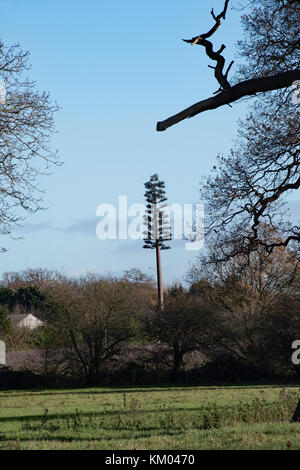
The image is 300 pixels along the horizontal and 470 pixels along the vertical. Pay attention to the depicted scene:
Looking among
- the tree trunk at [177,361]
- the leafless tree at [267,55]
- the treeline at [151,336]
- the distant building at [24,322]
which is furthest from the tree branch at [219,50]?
the distant building at [24,322]

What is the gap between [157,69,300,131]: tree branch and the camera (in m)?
9.55

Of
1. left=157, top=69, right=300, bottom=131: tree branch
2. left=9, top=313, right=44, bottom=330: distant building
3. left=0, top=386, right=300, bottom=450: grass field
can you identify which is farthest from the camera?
left=9, top=313, right=44, bottom=330: distant building

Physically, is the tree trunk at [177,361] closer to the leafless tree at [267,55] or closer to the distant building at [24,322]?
the distant building at [24,322]

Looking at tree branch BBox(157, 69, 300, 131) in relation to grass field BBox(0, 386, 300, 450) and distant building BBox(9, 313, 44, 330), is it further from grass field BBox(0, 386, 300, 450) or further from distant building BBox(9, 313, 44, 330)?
distant building BBox(9, 313, 44, 330)

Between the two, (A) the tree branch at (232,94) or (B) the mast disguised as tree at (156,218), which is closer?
(A) the tree branch at (232,94)

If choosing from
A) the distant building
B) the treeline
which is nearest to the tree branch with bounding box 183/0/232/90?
the treeline

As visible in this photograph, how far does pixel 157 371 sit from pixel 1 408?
43.2ft

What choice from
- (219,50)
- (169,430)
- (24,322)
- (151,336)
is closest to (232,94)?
(219,50)

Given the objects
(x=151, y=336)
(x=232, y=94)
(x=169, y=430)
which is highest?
(x=232, y=94)

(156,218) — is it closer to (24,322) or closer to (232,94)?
(24,322)

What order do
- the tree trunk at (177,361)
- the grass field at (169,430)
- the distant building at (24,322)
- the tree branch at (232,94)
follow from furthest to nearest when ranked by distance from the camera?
1. the distant building at (24,322)
2. the tree trunk at (177,361)
3. the tree branch at (232,94)
4. the grass field at (169,430)

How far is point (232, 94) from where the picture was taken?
33.1 feet

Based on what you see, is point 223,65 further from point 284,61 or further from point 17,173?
point 17,173

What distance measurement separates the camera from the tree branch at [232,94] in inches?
376
